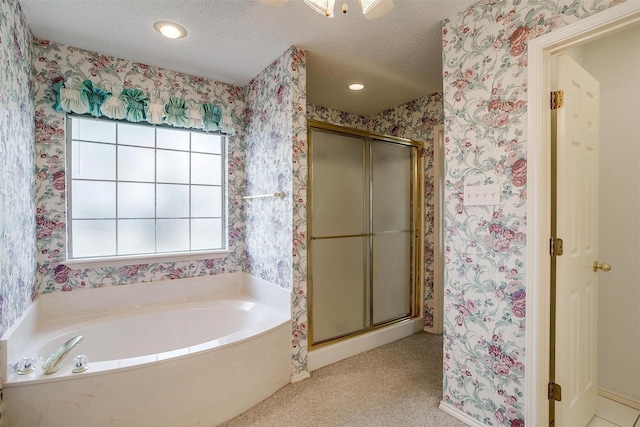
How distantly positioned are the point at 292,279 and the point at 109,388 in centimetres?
117

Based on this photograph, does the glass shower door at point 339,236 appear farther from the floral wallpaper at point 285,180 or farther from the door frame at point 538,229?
the door frame at point 538,229

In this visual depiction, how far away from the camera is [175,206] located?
2.75 metres

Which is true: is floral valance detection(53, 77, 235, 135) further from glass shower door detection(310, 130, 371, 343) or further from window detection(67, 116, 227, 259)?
glass shower door detection(310, 130, 371, 343)

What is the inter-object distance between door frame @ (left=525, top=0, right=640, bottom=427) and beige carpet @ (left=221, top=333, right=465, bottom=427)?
1.75 feet

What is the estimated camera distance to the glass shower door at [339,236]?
2.51 metres

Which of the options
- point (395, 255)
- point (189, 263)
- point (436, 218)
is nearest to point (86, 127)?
point (189, 263)

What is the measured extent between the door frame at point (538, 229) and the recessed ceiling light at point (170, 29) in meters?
1.98

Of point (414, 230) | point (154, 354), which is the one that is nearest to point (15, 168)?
point (154, 354)

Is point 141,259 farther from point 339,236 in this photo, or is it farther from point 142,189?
point 339,236

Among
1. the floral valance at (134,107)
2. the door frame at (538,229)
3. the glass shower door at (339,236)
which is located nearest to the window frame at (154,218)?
the floral valance at (134,107)

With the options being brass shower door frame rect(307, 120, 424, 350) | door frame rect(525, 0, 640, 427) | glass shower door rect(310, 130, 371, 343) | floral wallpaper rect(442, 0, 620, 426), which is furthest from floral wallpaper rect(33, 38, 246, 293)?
door frame rect(525, 0, 640, 427)

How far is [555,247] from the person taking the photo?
4.92 feet

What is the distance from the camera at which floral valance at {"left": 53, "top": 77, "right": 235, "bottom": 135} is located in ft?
7.08

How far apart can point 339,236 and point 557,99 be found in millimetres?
1672
